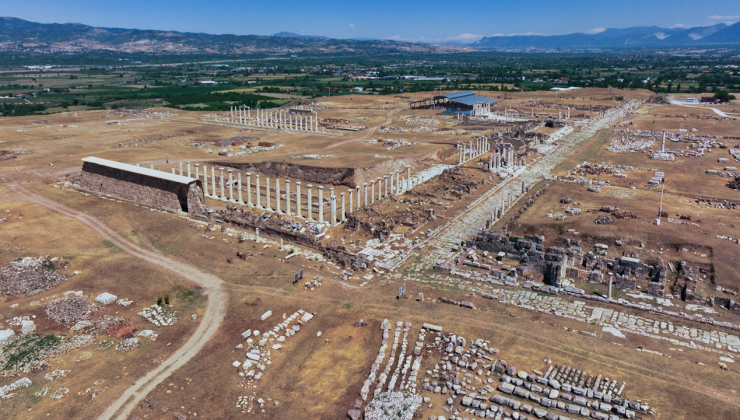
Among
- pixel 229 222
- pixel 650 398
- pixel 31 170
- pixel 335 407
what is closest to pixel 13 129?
pixel 31 170

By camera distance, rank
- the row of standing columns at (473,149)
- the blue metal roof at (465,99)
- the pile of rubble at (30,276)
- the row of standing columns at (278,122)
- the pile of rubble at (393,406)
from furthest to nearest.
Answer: the blue metal roof at (465,99) < the row of standing columns at (278,122) < the row of standing columns at (473,149) < the pile of rubble at (30,276) < the pile of rubble at (393,406)

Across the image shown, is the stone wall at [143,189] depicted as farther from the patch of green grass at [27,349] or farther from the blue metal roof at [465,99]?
the blue metal roof at [465,99]

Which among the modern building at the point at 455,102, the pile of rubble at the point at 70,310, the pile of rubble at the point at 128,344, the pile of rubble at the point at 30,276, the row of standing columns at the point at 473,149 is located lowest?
the pile of rubble at the point at 128,344

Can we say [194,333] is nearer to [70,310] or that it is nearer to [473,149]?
[70,310]

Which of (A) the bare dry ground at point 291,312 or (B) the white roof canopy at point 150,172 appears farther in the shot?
(B) the white roof canopy at point 150,172

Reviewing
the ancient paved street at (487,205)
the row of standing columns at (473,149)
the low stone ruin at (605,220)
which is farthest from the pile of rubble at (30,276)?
the row of standing columns at (473,149)

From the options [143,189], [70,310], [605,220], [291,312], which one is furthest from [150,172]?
[605,220]
